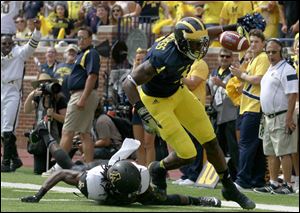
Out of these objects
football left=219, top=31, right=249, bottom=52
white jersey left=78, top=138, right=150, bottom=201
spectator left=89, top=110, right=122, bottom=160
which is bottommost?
spectator left=89, top=110, right=122, bottom=160

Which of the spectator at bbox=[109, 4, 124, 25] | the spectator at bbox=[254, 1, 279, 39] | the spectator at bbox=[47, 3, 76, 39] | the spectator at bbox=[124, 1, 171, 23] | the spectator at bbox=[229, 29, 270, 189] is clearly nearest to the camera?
the spectator at bbox=[229, 29, 270, 189]

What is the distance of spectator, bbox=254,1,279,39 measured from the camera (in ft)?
58.3

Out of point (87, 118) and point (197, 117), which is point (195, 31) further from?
point (87, 118)

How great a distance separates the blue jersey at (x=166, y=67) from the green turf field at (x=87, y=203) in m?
1.26

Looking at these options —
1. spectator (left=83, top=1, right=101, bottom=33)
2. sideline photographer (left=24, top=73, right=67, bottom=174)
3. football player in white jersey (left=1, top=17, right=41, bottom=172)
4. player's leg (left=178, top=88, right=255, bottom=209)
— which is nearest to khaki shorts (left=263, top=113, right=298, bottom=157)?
player's leg (left=178, top=88, right=255, bottom=209)

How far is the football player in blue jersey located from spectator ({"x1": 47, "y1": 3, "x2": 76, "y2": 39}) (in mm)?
11562

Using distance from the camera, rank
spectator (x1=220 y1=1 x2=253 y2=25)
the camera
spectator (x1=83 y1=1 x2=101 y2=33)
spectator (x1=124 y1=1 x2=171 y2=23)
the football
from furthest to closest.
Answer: spectator (x1=83 y1=1 x2=101 y2=33) < spectator (x1=124 y1=1 x2=171 y2=23) < spectator (x1=220 y1=1 x2=253 y2=25) < the camera < the football

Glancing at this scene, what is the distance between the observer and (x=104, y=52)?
63.6ft

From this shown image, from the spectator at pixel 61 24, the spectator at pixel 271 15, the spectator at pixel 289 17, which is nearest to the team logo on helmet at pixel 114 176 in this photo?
the spectator at pixel 289 17

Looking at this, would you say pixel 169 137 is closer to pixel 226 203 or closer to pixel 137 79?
pixel 137 79

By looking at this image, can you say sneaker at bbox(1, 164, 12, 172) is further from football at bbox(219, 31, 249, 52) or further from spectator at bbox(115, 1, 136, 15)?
football at bbox(219, 31, 249, 52)

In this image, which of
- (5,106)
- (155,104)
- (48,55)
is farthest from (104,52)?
(155,104)

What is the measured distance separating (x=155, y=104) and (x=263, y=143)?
3096 millimetres

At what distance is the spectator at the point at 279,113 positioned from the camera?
1353 centimetres
